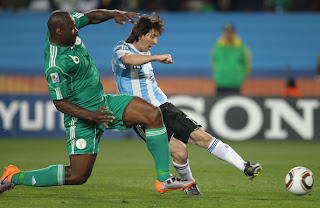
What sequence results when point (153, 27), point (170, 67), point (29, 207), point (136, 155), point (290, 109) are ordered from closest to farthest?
1. point (29, 207)
2. point (153, 27)
3. point (136, 155)
4. point (290, 109)
5. point (170, 67)

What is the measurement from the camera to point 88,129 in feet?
21.0

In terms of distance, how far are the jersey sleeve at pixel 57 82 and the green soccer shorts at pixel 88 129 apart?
0.36m

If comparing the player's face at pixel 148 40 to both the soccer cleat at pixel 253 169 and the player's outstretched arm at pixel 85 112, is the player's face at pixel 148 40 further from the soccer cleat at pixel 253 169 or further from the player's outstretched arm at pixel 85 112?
the soccer cleat at pixel 253 169

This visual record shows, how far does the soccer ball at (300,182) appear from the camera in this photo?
6.52 m

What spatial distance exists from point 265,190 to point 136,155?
15.6 feet

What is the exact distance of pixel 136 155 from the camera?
11750mm

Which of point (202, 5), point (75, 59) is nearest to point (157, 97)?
point (75, 59)

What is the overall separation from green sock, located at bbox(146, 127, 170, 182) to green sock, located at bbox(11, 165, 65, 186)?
3.04 ft

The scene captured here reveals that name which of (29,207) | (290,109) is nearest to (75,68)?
(29,207)

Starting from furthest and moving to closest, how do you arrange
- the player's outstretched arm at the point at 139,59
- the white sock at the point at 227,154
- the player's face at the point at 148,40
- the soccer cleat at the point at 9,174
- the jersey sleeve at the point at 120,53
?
the player's face at the point at 148,40 < the jersey sleeve at the point at 120,53 < the white sock at the point at 227,154 < the soccer cleat at the point at 9,174 < the player's outstretched arm at the point at 139,59

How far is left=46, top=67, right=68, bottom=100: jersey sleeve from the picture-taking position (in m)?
6.11

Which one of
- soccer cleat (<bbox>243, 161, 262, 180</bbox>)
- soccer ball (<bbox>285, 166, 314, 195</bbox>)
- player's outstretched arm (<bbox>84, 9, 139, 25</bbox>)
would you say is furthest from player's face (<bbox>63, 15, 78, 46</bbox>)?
soccer ball (<bbox>285, 166, 314, 195</bbox>)

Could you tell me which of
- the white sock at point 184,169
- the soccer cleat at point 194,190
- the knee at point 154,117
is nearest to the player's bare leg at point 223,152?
the white sock at point 184,169

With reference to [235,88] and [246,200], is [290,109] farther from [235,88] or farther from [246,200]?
[246,200]
